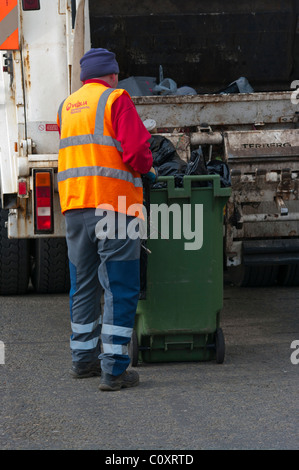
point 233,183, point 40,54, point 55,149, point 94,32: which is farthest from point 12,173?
point 94,32

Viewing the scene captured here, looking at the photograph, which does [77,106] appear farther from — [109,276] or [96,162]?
[109,276]

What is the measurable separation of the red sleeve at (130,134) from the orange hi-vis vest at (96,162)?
1.6 inches

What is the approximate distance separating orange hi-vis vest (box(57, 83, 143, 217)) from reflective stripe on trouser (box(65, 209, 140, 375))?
0.25 feet

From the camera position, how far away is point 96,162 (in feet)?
14.3

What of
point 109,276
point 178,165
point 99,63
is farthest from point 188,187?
point 99,63

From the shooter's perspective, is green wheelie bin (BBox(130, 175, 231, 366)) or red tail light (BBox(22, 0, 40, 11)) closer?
green wheelie bin (BBox(130, 175, 231, 366))

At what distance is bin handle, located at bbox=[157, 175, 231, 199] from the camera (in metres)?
4.68

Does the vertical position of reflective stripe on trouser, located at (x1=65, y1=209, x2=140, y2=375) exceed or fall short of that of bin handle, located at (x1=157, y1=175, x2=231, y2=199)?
it falls short

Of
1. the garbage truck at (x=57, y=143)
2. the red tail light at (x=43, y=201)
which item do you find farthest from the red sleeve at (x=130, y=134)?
the red tail light at (x=43, y=201)

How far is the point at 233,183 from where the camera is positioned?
5.50 m

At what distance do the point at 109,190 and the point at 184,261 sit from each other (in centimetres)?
64

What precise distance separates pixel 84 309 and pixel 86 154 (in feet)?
2.59

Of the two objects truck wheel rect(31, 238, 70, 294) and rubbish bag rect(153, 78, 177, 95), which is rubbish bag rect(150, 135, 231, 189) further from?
truck wheel rect(31, 238, 70, 294)

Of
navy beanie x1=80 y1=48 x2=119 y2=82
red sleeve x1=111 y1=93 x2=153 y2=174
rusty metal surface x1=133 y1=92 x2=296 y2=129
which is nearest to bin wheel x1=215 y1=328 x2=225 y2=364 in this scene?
red sleeve x1=111 y1=93 x2=153 y2=174
